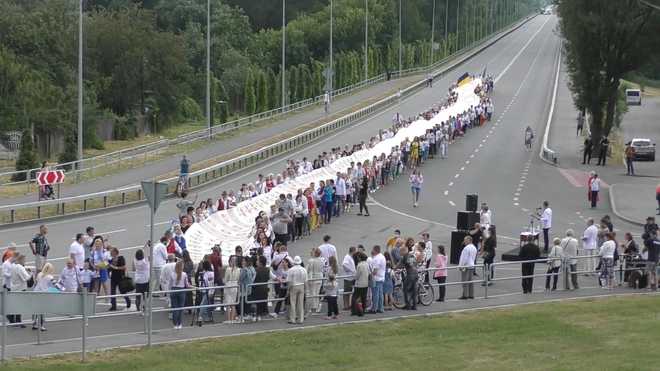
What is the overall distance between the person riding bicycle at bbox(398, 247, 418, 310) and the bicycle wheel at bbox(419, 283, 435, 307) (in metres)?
0.42

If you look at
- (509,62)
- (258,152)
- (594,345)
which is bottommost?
(594,345)

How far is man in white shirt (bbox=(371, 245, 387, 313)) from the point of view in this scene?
80.2 ft

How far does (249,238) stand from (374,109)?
180 ft

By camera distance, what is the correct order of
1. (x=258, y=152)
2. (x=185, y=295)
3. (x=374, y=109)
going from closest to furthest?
1. (x=185, y=295)
2. (x=258, y=152)
3. (x=374, y=109)

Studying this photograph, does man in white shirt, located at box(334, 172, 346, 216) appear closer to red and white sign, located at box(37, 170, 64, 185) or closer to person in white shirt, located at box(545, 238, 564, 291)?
red and white sign, located at box(37, 170, 64, 185)

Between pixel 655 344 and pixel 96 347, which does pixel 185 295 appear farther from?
pixel 655 344

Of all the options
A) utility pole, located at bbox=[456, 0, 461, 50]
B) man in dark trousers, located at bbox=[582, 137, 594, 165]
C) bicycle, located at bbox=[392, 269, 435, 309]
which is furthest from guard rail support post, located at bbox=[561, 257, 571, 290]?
utility pole, located at bbox=[456, 0, 461, 50]

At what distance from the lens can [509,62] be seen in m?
140

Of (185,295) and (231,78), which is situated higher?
(231,78)

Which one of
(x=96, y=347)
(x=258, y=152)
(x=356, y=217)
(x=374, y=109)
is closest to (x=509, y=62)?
(x=374, y=109)

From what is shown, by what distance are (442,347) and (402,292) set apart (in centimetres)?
478

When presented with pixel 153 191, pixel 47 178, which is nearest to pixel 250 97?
pixel 47 178

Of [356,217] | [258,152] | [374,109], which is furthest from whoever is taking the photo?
[374,109]

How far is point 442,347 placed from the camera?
2123cm
